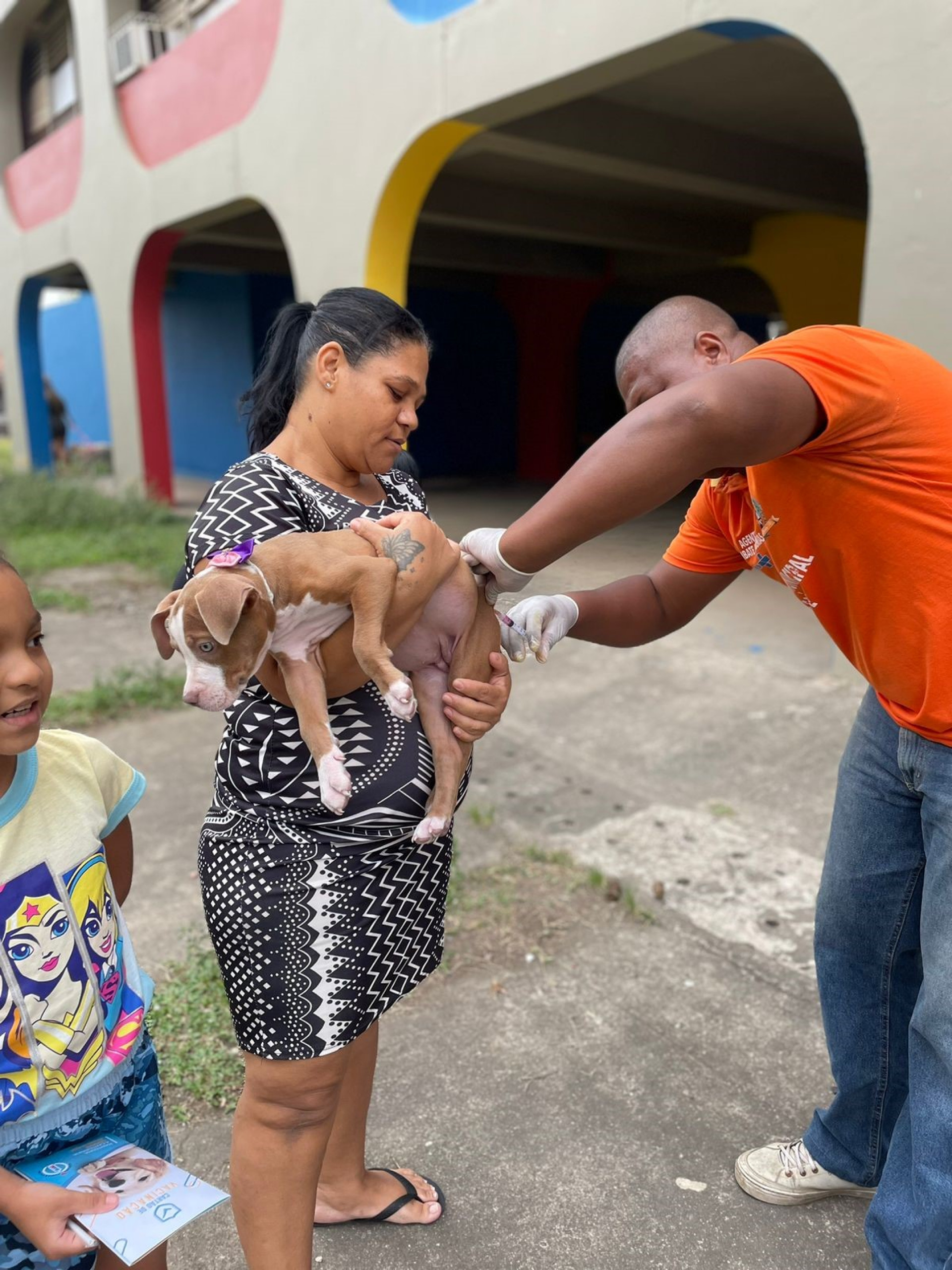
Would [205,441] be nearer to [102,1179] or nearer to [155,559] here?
[155,559]

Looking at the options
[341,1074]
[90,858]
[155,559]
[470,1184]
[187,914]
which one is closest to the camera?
[90,858]

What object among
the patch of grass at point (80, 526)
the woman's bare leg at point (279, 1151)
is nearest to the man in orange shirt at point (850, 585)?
the woman's bare leg at point (279, 1151)

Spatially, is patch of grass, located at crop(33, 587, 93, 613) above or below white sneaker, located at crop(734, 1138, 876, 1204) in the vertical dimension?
below

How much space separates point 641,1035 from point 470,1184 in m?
0.67

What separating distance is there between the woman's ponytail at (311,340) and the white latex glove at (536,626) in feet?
1.64

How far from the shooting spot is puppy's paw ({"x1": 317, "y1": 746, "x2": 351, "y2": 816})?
4.47 ft

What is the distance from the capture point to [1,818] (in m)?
1.34

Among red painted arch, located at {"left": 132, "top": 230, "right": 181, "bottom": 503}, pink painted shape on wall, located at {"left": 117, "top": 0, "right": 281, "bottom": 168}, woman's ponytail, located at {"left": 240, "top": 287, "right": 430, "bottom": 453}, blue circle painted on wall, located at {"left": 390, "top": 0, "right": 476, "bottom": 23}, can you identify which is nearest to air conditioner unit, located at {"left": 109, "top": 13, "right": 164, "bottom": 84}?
pink painted shape on wall, located at {"left": 117, "top": 0, "right": 281, "bottom": 168}

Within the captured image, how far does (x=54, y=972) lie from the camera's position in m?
1.36

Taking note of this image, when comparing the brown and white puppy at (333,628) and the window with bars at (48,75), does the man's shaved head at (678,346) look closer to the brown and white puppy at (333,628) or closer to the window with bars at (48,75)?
the brown and white puppy at (333,628)

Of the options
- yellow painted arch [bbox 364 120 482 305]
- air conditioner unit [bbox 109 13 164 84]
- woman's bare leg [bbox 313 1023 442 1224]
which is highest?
air conditioner unit [bbox 109 13 164 84]

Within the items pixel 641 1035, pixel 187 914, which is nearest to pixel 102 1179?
pixel 641 1035

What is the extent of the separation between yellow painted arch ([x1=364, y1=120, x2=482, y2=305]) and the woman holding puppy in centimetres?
565

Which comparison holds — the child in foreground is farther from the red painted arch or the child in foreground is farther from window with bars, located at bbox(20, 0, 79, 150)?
window with bars, located at bbox(20, 0, 79, 150)
